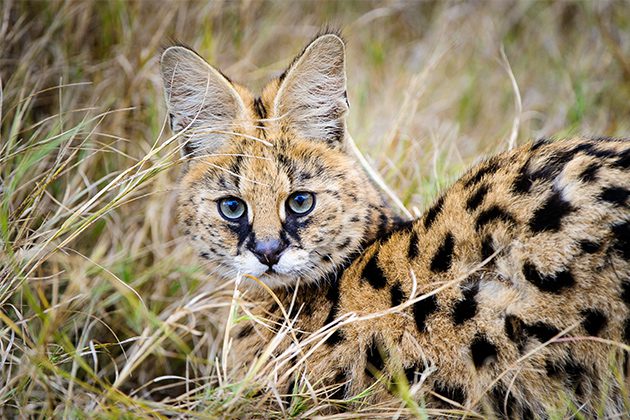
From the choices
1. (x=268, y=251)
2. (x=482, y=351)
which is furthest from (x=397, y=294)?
(x=268, y=251)

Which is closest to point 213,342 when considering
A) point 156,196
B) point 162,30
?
point 156,196

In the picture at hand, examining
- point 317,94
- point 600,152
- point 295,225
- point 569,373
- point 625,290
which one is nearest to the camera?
point 625,290

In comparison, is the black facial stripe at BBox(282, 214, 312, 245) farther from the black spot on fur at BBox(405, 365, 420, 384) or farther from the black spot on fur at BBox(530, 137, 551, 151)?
the black spot on fur at BBox(530, 137, 551, 151)

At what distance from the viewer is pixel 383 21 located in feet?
18.1

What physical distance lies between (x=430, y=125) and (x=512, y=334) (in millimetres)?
2310

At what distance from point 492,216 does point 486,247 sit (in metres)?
0.11

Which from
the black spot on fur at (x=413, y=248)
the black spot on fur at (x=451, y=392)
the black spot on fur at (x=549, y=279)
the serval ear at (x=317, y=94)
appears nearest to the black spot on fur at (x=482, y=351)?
the black spot on fur at (x=451, y=392)

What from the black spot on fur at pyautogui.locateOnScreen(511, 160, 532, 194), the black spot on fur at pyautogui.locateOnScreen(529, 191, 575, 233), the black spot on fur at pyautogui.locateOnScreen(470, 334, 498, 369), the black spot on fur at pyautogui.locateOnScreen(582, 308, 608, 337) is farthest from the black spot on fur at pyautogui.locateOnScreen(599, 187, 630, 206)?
the black spot on fur at pyautogui.locateOnScreen(470, 334, 498, 369)

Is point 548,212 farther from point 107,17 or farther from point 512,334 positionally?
point 107,17

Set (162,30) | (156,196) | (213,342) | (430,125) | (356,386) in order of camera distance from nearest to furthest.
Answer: (356,386) < (213,342) < (156,196) < (162,30) < (430,125)

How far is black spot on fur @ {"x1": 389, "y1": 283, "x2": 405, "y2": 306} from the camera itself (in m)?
2.28

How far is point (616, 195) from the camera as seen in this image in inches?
80.4

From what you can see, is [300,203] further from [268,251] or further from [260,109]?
[260,109]

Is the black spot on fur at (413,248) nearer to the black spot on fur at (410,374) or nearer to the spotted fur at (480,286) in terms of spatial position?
the spotted fur at (480,286)
